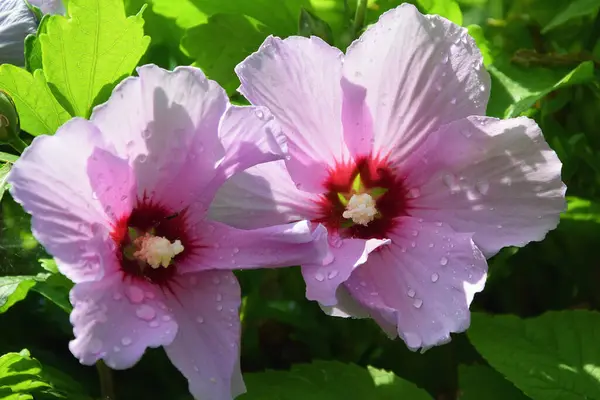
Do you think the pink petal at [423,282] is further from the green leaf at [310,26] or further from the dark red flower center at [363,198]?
the green leaf at [310,26]

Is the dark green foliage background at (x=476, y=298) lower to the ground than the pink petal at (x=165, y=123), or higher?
lower

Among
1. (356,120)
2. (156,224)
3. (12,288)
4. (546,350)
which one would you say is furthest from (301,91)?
(546,350)

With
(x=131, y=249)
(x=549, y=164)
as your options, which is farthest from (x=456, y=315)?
(x=131, y=249)

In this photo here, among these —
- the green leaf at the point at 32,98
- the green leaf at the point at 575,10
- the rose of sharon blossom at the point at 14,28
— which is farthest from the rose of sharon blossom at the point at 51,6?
the green leaf at the point at 575,10

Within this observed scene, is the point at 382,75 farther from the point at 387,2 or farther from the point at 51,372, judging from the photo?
the point at 51,372

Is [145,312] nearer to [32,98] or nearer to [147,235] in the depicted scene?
[147,235]

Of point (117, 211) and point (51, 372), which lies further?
point (51, 372)

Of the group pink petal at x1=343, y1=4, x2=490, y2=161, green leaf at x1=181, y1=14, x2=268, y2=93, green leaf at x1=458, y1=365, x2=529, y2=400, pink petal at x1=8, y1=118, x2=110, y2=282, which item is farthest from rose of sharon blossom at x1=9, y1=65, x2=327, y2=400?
green leaf at x1=458, y1=365, x2=529, y2=400
